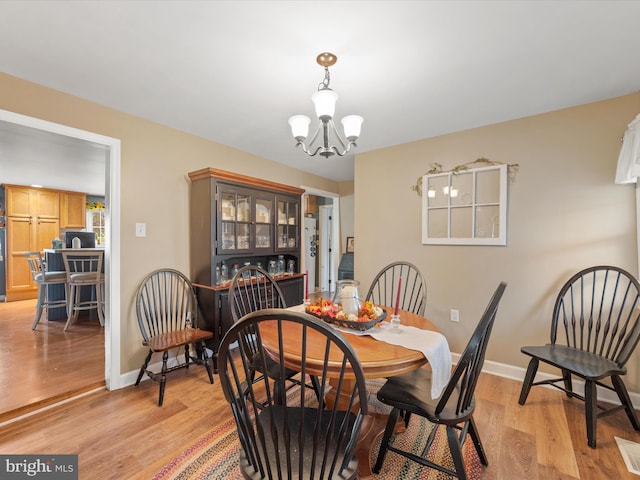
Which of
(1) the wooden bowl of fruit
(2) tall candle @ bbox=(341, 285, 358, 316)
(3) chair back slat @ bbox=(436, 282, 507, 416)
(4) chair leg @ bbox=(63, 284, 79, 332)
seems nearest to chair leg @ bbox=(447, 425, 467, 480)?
(3) chair back slat @ bbox=(436, 282, 507, 416)

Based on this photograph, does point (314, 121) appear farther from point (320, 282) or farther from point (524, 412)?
point (320, 282)

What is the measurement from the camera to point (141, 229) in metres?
2.56

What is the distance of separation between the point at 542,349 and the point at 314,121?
2582 mm

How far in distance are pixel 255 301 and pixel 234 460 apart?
41.1 inches

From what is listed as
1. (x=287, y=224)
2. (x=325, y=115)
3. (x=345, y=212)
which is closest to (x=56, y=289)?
(x=287, y=224)

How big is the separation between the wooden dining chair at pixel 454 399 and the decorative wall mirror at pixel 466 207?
1634mm

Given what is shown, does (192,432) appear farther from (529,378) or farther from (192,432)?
(529,378)

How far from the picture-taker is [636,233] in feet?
7.01

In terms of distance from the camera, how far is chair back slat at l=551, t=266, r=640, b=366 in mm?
2143

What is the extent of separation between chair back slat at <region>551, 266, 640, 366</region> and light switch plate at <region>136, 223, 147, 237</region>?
11.3 feet

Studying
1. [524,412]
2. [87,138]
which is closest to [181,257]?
[87,138]

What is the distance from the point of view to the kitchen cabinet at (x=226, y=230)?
108 inches

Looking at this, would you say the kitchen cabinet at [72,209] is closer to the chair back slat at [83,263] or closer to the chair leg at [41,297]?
the chair leg at [41,297]

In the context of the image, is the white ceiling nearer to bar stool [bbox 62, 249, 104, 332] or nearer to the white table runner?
the white table runner
